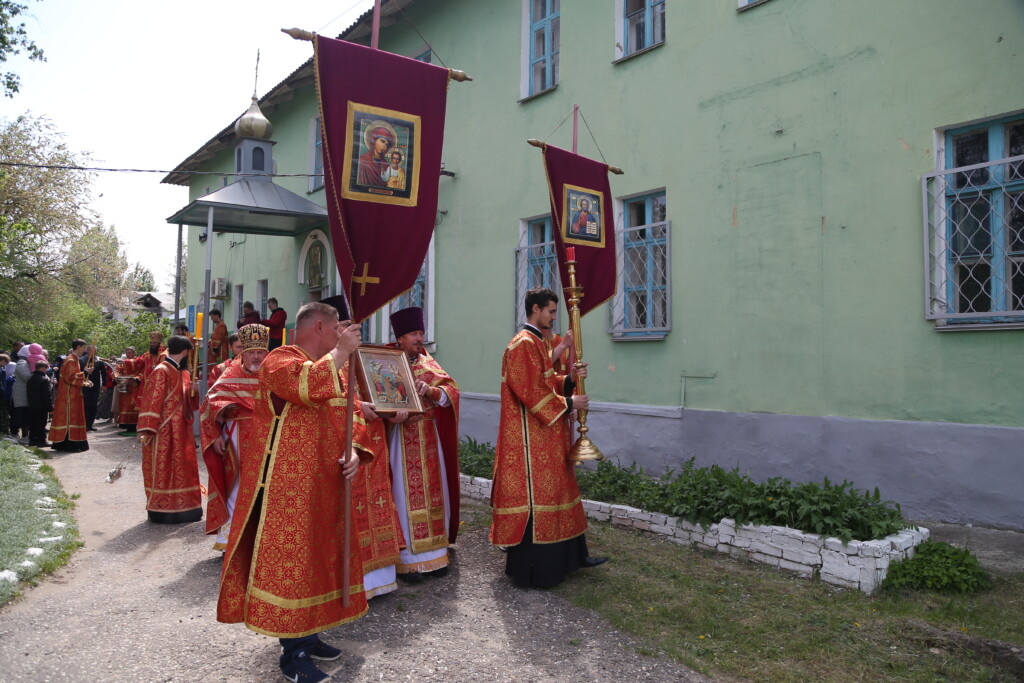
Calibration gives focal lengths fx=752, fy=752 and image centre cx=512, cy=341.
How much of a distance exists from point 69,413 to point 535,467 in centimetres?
1065

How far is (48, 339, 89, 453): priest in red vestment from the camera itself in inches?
495

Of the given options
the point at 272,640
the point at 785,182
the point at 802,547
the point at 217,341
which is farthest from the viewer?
the point at 217,341

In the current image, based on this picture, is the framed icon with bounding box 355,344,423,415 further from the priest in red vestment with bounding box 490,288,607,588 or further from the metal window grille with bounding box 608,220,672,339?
the metal window grille with bounding box 608,220,672,339

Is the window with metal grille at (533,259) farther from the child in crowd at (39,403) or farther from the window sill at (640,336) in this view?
the child in crowd at (39,403)

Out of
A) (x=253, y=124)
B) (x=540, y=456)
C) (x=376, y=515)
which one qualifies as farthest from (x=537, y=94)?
(x=253, y=124)

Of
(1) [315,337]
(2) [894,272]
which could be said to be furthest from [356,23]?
(1) [315,337]

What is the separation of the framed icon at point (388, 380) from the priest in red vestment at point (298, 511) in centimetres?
108

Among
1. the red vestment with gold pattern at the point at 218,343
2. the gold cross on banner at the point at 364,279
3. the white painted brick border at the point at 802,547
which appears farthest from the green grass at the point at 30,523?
the red vestment with gold pattern at the point at 218,343

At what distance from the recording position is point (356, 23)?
13.1 metres

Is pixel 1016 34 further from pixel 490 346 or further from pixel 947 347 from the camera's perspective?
pixel 490 346

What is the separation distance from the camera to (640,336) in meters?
8.72

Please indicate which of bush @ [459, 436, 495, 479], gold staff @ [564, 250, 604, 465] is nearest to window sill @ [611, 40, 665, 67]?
gold staff @ [564, 250, 604, 465]

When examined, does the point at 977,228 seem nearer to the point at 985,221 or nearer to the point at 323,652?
the point at 985,221

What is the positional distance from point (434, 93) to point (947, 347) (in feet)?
15.0
